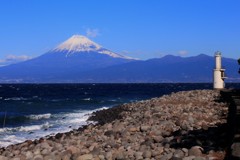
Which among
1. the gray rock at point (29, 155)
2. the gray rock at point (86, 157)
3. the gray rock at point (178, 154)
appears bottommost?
the gray rock at point (29, 155)

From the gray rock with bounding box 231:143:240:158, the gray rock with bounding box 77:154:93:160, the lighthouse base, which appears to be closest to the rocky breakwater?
the gray rock with bounding box 77:154:93:160

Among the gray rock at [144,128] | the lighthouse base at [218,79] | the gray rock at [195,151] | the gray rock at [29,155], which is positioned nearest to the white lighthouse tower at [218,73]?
the lighthouse base at [218,79]

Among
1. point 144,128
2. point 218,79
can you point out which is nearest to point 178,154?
point 144,128

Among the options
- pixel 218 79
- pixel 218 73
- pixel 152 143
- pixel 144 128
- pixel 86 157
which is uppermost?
pixel 218 73

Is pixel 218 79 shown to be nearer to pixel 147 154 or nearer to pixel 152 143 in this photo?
pixel 152 143

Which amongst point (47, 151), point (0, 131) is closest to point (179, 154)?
point (47, 151)

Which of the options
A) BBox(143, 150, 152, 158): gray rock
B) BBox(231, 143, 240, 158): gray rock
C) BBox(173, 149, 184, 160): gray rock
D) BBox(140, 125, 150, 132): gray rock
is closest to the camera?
BBox(231, 143, 240, 158): gray rock

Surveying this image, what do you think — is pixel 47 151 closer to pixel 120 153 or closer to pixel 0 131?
pixel 120 153

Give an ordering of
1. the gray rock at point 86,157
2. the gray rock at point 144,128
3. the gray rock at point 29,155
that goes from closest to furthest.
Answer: the gray rock at point 86,157 → the gray rock at point 29,155 → the gray rock at point 144,128

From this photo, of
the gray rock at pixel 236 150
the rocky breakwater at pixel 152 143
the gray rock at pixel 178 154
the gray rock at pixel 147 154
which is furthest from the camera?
the gray rock at pixel 147 154

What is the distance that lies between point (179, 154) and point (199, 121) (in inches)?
185

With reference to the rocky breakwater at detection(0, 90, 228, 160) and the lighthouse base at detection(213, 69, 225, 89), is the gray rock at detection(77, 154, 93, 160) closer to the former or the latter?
the rocky breakwater at detection(0, 90, 228, 160)

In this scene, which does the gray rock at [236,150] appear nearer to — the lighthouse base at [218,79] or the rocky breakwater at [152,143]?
the rocky breakwater at [152,143]

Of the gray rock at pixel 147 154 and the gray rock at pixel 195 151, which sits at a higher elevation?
the gray rock at pixel 195 151
